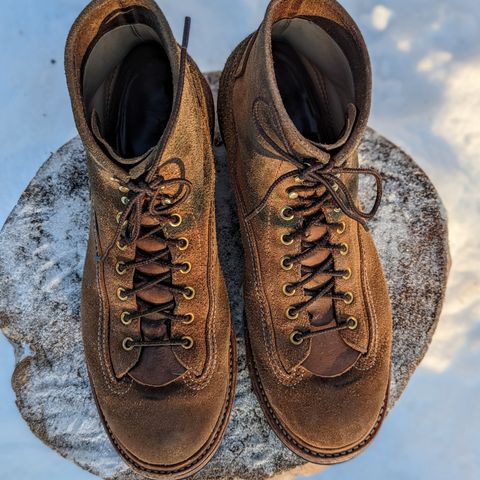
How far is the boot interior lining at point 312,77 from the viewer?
1331 mm

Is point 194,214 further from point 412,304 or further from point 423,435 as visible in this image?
point 423,435

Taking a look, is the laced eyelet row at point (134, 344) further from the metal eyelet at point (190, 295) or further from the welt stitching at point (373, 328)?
the welt stitching at point (373, 328)

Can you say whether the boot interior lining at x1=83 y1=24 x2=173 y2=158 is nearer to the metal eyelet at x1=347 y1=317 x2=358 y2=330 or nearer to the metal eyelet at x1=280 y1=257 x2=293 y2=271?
the metal eyelet at x1=280 y1=257 x2=293 y2=271

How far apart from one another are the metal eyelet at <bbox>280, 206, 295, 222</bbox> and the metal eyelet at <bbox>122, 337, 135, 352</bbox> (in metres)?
0.51

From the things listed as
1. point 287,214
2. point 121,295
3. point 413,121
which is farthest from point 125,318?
point 413,121

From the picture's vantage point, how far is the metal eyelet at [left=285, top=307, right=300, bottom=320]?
1.35 m

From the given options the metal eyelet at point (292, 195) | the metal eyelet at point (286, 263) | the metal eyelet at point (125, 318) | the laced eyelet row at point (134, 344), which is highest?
the metal eyelet at point (292, 195)

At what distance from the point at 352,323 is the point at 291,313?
0.54 ft

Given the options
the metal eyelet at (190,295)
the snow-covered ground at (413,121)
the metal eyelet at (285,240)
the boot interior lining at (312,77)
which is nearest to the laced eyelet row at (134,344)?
the metal eyelet at (190,295)

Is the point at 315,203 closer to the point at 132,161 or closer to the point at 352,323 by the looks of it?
the point at 352,323

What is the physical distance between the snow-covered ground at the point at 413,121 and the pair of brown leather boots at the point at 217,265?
2.74ft

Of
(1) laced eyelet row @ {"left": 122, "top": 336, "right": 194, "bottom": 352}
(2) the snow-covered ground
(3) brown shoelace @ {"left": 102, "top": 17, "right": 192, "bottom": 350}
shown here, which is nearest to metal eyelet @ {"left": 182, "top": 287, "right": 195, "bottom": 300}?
(3) brown shoelace @ {"left": 102, "top": 17, "right": 192, "bottom": 350}

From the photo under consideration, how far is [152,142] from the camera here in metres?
1.42

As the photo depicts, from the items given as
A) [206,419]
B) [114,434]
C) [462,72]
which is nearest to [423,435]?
[206,419]
